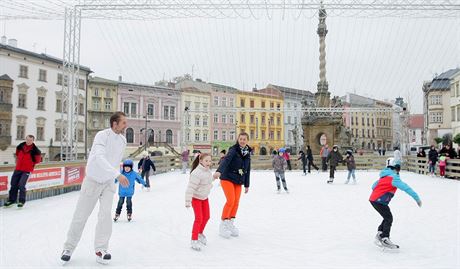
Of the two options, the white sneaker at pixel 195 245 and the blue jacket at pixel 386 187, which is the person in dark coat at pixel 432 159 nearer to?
the blue jacket at pixel 386 187

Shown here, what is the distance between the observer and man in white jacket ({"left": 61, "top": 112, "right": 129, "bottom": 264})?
4.26m

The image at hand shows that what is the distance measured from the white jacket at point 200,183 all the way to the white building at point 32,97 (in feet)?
108

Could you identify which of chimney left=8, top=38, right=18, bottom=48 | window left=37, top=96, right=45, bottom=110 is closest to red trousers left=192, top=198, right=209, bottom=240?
window left=37, top=96, right=45, bottom=110

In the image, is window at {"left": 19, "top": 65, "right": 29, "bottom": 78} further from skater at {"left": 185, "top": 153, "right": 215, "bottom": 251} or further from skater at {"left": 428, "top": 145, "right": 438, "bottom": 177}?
skater at {"left": 185, "top": 153, "right": 215, "bottom": 251}

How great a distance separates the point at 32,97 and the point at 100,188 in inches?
1420

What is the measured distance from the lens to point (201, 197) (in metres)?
5.12

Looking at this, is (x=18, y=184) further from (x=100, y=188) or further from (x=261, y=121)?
(x=261, y=121)

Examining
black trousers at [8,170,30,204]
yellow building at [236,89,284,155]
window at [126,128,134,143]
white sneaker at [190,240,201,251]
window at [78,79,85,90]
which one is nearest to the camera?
white sneaker at [190,240,201,251]

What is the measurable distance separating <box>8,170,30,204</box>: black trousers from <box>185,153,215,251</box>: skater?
5111 millimetres

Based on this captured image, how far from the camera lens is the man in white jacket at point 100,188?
4258 mm

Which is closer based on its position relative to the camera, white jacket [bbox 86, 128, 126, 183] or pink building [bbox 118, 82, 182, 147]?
white jacket [bbox 86, 128, 126, 183]

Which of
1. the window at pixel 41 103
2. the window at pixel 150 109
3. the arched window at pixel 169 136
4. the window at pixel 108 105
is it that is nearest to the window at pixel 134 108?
the window at pixel 150 109

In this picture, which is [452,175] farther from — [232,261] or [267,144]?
[267,144]

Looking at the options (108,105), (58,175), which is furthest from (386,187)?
(108,105)
